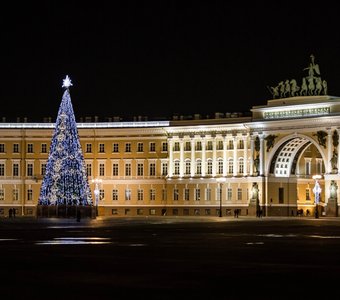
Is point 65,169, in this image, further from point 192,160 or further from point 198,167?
point 192,160

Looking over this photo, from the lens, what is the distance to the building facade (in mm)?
117938

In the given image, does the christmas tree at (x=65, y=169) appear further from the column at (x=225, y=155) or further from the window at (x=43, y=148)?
the window at (x=43, y=148)

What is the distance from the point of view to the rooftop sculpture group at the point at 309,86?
373 feet

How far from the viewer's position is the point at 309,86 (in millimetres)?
114562

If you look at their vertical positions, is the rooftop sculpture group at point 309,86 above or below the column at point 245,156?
above

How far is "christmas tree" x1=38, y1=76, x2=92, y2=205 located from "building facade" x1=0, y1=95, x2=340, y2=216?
105ft

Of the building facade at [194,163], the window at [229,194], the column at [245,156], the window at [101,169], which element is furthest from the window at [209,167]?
the window at [101,169]

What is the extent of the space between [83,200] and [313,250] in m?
54.2

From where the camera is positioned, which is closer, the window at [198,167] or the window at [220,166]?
the window at [220,166]

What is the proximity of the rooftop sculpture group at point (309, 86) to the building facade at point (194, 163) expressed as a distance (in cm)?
112

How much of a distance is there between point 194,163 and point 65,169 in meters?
39.6

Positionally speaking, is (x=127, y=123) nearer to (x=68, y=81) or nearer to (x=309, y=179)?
(x=309, y=179)

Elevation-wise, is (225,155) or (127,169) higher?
(225,155)

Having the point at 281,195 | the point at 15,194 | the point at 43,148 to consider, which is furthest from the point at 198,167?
the point at 15,194
